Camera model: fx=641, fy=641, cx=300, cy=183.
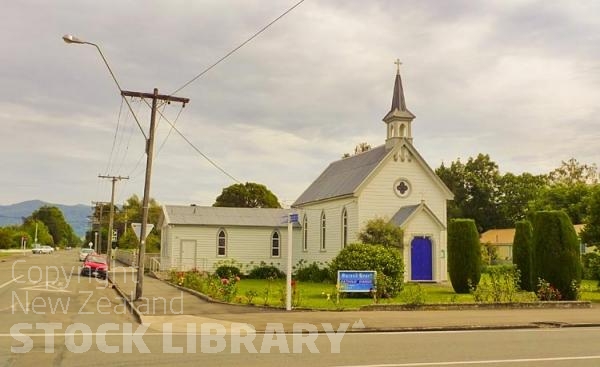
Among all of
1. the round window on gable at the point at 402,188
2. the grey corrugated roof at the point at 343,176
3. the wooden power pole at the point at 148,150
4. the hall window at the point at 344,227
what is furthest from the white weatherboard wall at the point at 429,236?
the wooden power pole at the point at 148,150

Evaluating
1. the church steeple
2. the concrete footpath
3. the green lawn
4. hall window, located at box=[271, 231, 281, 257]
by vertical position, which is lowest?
the concrete footpath

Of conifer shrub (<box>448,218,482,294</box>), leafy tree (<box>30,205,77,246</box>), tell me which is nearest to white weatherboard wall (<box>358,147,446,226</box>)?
conifer shrub (<box>448,218,482,294</box>)

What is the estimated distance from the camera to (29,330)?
14414 mm

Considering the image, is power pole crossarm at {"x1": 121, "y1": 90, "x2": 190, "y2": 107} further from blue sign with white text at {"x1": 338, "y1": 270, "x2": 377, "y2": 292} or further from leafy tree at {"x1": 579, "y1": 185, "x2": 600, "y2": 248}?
leafy tree at {"x1": 579, "y1": 185, "x2": 600, "y2": 248}

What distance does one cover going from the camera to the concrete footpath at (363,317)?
1638cm

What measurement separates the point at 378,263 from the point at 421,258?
9.56 metres

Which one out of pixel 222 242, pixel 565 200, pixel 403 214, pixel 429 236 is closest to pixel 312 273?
pixel 222 242

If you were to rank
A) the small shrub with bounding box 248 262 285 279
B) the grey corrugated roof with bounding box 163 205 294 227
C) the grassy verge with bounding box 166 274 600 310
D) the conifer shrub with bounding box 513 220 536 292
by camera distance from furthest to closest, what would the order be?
the grey corrugated roof with bounding box 163 205 294 227 → the small shrub with bounding box 248 262 285 279 → the conifer shrub with bounding box 513 220 536 292 → the grassy verge with bounding box 166 274 600 310

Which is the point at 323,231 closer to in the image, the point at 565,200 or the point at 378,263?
the point at 378,263

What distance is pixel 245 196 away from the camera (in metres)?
91.5

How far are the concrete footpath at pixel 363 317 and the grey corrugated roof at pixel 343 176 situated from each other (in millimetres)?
16730

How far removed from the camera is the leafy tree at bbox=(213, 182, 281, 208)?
300 ft

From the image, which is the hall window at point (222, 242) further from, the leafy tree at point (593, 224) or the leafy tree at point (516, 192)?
the leafy tree at point (516, 192)

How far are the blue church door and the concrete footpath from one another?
13130mm
